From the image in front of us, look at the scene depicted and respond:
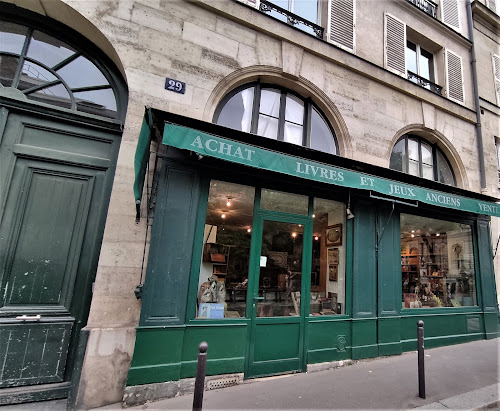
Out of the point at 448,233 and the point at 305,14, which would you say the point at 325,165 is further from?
the point at 448,233

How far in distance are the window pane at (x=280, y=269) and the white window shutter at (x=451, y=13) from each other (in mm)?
8374

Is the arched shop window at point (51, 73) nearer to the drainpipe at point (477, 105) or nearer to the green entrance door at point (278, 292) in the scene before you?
the green entrance door at point (278, 292)

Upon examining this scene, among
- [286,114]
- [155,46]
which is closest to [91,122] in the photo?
[155,46]

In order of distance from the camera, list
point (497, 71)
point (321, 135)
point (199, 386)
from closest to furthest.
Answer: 1. point (199, 386)
2. point (321, 135)
3. point (497, 71)

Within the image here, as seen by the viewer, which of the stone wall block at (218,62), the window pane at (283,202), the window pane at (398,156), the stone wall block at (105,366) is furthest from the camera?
the window pane at (398,156)

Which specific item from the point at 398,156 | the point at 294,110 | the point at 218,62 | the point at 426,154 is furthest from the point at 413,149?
the point at 218,62

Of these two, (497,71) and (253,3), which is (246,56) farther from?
(497,71)

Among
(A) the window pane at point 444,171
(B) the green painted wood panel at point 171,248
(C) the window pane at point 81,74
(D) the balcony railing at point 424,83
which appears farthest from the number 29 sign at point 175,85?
(A) the window pane at point 444,171

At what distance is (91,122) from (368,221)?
5.32 m

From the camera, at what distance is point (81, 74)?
419 centimetres

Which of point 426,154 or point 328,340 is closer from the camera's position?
point 328,340

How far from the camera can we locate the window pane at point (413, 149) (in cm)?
688

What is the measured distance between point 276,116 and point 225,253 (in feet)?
9.60

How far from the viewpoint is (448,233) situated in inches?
277
